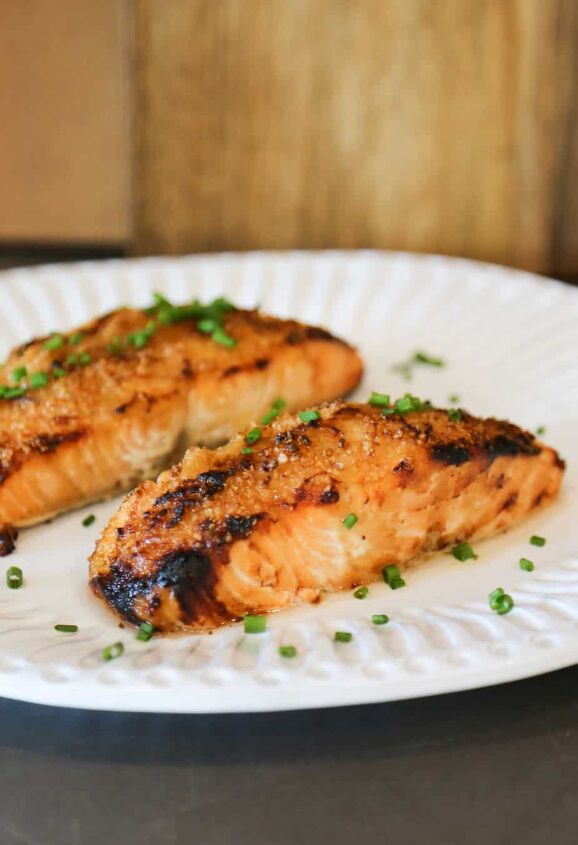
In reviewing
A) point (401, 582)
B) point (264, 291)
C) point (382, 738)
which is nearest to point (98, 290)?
point (264, 291)

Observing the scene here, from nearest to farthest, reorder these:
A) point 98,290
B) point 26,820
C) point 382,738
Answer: point 26,820, point 382,738, point 98,290

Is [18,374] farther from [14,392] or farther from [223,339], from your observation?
[223,339]

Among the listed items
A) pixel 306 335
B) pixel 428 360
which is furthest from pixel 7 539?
pixel 428 360

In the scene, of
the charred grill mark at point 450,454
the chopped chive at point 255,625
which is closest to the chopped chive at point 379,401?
the charred grill mark at point 450,454

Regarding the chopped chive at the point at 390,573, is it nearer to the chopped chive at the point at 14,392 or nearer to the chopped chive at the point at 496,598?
the chopped chive at the point at 496,598

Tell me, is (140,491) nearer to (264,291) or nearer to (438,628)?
(438,628)

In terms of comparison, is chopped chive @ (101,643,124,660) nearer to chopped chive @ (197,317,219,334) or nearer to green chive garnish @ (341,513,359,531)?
green chive garnish @ (341,513,359,531)
